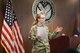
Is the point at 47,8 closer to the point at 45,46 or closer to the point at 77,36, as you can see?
the point at 77,36

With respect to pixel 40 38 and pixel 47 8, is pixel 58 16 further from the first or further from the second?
pixel 40 38

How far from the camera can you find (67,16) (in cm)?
541

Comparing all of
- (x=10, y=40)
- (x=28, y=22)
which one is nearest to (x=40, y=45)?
(x=10, y=40)

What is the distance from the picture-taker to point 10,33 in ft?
12.9

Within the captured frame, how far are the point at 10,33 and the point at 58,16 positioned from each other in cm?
165

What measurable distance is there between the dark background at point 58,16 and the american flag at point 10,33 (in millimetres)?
190

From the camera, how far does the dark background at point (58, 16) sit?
443 centimetres

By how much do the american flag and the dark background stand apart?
0.62 ft

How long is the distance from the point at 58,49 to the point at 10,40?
157 centimetres

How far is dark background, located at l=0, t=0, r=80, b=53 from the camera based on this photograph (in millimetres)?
4434

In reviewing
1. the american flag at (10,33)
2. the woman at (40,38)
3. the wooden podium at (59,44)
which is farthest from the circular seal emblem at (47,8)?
the woman at (40,38)

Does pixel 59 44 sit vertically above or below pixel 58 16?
below

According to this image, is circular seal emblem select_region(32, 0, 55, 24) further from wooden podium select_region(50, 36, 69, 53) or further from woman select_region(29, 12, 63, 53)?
woman select_region(29, 12, 63, 53)

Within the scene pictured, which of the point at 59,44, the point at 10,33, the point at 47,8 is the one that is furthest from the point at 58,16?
the point at 10,33
